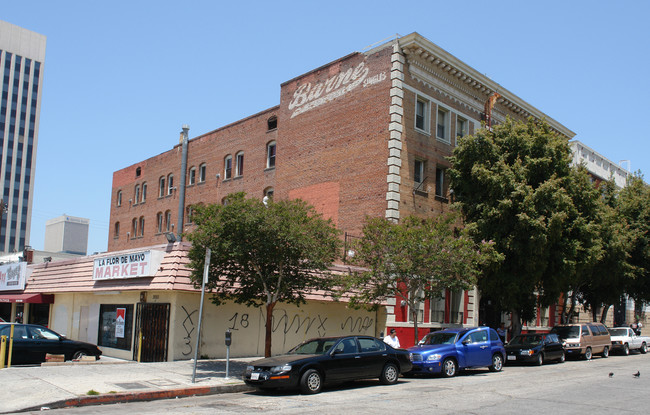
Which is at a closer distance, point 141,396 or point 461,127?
point 141,396

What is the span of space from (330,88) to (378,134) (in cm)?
485

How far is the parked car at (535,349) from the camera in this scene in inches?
883

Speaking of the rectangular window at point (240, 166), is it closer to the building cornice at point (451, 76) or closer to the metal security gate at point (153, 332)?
the building cornice at point (451, 76)

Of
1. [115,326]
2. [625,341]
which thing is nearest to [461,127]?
[625,341]

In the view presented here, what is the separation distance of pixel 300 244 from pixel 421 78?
1431 centimetres

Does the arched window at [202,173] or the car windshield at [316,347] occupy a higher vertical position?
the arched window at [202,173]

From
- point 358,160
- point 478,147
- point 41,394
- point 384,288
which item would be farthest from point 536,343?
point 41,394

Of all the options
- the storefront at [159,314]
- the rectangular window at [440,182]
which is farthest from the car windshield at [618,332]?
the storefront at [159,314]

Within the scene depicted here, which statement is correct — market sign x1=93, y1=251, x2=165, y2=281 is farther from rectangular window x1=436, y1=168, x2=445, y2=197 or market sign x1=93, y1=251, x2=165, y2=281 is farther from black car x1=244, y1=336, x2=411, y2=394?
rectangular window x1=436, y1=168, x2=445, y2=197

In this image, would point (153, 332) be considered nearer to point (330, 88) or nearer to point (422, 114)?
point (330, 88)

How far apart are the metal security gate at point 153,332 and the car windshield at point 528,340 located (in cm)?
1325

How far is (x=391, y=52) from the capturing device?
2728 centimetres

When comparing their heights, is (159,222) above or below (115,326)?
above

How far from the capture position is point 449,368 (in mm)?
17969
